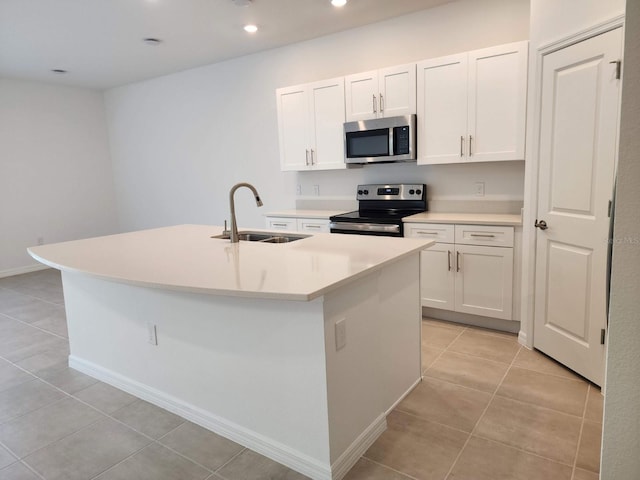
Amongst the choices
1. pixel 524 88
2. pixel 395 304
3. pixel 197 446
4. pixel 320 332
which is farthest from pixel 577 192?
pixel 197 446

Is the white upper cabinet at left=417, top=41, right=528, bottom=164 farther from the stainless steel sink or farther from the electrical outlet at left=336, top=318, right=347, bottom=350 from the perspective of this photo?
the electrical outlet at left=336, top=318, right=347, bottom=350

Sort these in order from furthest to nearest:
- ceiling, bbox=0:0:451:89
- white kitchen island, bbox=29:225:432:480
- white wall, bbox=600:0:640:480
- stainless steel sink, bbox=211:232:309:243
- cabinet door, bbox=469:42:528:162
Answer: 1. ceiling, bbox=0:0:451:89
2. cabinet door, bbox=469:42:528:162
3. stainless steel sink, bbox=211:232:309:243
4. white kitchen island, bbox=29:225:432:480
5. white wall, bbox=600:0:640:480

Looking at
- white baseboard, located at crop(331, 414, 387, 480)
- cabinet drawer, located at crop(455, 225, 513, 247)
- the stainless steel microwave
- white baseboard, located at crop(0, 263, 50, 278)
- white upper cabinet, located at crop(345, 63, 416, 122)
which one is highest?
white upper cabinet, located at crop(345, 63, 416, 122)

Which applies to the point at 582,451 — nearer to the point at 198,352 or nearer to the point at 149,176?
the point at 198,352

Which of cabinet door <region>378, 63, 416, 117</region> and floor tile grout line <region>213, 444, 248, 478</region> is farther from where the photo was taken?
cabinet door <region>378, 63, 416, 117</region>

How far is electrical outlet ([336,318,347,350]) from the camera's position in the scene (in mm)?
1799

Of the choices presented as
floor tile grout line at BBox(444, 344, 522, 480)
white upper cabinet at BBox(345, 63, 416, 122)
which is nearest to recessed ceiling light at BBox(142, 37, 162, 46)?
white upper cabinet at BBox(345, 63, 416, 122)

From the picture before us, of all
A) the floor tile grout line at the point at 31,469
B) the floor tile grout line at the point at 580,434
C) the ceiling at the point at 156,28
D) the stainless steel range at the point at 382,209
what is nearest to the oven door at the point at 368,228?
the stainless steel range at the point at 382,209

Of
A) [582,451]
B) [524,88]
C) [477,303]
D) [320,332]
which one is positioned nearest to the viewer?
[320,332]

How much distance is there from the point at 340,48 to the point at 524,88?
1.97m

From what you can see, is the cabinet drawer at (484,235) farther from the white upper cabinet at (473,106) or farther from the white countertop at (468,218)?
the white upper cabinet at (473,106)

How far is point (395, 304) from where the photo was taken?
2.31 meters

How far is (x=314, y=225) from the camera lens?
4.23 m

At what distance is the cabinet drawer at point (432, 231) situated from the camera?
11.3 feet
